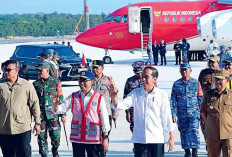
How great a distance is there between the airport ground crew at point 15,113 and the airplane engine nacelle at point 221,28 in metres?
Result: 20.0

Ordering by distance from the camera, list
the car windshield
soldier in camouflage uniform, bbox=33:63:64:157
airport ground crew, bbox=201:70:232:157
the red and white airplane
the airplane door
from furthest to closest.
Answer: the red and white airplane, the airplane door, the car windshield, soldier in camouflage uniform, bbox=33:63:64:157, airport ground crew, bbox=201:70:232:157

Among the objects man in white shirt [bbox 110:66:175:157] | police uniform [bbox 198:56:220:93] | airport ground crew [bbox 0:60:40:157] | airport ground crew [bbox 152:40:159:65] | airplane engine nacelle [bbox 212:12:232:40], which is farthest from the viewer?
airport ground crew [bbox 152:40:159:65]

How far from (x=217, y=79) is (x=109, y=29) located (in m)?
29.9

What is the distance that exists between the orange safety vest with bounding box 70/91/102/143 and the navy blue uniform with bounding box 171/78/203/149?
2.60m

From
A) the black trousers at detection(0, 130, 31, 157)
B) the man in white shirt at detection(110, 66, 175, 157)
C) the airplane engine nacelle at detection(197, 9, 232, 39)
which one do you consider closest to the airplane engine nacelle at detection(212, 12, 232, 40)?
the airplane engine nacelle at detection(197, 9, 232, 39)

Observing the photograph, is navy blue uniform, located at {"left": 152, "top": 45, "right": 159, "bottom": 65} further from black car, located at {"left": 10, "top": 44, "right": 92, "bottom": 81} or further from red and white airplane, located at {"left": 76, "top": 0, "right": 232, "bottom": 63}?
black car, located at {"left": 10, "top": 44, "right": 92, "bottom": 81}

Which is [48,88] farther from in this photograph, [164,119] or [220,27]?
[220,27]

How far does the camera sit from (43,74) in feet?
36.3

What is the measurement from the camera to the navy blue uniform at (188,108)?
11078 mm

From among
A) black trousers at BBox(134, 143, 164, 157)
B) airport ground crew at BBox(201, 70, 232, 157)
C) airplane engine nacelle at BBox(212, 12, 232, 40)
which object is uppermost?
airplane engine nacelle at BBox(212, 12, 232, 40)

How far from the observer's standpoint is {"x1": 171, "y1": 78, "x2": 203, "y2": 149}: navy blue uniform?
36.3ft

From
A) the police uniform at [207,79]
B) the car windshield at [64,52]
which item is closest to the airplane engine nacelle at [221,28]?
the car windshield at [64,52]

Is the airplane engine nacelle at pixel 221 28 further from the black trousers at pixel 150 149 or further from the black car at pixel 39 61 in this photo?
the black trousers at pixel 150 149

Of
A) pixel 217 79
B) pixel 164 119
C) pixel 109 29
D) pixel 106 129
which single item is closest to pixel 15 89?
pixel 106 129
